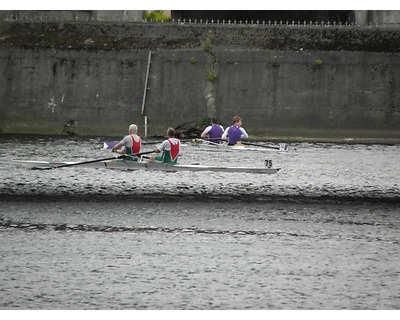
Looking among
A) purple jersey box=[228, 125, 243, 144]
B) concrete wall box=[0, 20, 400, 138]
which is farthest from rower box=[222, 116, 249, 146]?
concrete wall box=[0, 20, 400, 138]

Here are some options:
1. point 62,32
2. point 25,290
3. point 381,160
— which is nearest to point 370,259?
point 25,290

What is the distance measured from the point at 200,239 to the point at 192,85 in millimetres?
29666

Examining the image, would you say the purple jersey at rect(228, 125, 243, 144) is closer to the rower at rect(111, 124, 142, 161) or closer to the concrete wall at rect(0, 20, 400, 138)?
the rower at rect(111, 124, 142, 161)

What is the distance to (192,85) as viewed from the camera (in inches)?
1928

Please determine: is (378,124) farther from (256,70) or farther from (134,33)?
(134,33)

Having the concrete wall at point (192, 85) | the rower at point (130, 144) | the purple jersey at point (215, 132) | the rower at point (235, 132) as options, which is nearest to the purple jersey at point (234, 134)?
the rower at point (235, 132)

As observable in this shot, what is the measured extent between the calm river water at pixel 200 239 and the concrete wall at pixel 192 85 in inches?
582

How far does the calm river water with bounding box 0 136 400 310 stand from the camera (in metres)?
15.1

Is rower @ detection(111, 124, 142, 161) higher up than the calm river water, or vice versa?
rower @ detection(111, 124, 142, 161)

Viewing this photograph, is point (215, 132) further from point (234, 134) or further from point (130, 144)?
point (130, 144)

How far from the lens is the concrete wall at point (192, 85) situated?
48.2 metres

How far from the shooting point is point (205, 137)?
33062 mm

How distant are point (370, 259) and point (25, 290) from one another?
677 cm

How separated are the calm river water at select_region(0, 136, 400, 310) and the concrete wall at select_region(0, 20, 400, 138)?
1478cm
